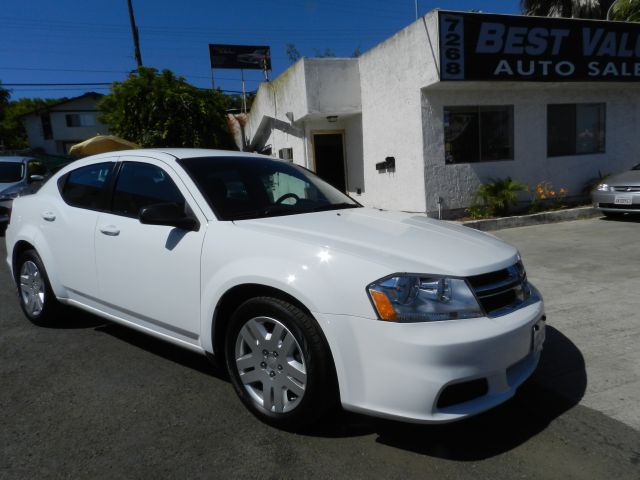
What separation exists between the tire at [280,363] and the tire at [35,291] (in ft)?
7.52

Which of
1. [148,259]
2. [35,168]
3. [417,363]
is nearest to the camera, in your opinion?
[417,363]

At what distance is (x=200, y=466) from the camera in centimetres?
242

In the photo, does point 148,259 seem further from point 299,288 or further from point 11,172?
point 11,172

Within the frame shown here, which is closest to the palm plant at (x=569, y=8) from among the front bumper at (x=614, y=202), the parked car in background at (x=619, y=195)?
the parked car in background at (x=619, y=195)

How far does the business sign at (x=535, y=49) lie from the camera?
30.3ft

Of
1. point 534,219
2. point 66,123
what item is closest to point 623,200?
point 534,219

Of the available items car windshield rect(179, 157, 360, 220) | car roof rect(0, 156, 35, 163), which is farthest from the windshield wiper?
car roof rect(0, 156, 35, 163)

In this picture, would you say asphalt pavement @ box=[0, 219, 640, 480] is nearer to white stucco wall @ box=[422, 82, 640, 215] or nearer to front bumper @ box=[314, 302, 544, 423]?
front bumper @ box=[314, 302, 544, 423]

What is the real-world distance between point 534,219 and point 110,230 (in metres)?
8.57

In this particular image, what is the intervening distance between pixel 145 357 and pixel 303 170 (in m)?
1.97

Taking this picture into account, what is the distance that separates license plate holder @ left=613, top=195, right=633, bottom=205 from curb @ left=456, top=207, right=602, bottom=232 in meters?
0.84

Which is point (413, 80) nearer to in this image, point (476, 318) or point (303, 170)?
point (303, 170)

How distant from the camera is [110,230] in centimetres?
348

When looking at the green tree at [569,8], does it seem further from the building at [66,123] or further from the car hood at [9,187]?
the building at [66,123]
